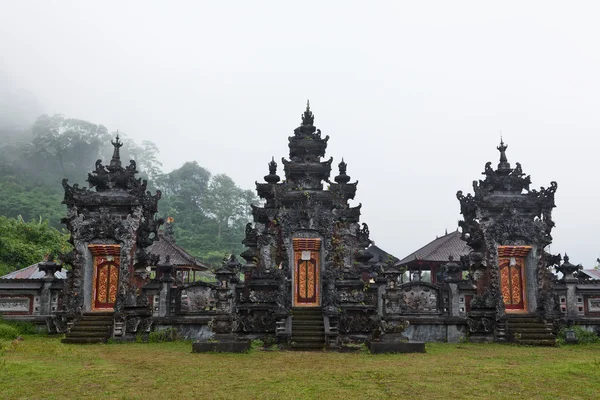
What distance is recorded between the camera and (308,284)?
1927 centimetres

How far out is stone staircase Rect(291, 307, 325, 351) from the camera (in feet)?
54.6

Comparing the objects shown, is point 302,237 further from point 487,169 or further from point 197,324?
point 487,169

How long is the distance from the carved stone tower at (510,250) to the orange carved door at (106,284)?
13.6 meters

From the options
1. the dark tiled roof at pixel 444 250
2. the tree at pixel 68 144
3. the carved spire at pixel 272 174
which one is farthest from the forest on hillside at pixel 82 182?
the carved spire at pixel 272 174

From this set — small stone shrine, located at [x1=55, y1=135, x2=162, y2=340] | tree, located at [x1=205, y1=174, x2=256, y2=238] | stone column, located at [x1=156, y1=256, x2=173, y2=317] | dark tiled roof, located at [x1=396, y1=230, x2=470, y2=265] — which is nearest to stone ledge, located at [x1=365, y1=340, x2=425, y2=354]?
stone column, located at [x1=156, y1=256, x2=173, y2=317]

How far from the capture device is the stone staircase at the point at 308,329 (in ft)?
54.6

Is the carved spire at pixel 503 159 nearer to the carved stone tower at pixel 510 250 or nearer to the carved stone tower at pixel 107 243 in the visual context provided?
the carved stone tower at pixel 510 250

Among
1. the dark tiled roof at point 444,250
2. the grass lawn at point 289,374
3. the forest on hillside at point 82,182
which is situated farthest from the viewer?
the forest on hillside at point 82,182

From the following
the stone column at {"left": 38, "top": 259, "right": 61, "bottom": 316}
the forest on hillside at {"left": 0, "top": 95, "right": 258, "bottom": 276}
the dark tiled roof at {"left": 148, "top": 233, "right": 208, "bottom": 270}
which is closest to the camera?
the stone column at {"left": 38, "top": 259, "right": 61, "bottom": 316}

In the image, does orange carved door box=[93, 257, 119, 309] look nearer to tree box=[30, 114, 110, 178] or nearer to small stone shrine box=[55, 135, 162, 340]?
small stone shrine box=[55, 135, 162, 340]

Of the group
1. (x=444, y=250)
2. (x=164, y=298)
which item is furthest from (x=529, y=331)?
(x=444, y=250)

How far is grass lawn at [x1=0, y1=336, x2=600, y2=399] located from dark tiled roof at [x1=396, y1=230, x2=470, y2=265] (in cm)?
1568

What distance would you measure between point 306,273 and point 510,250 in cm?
791

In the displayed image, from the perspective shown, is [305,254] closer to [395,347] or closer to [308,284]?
[308,284]
